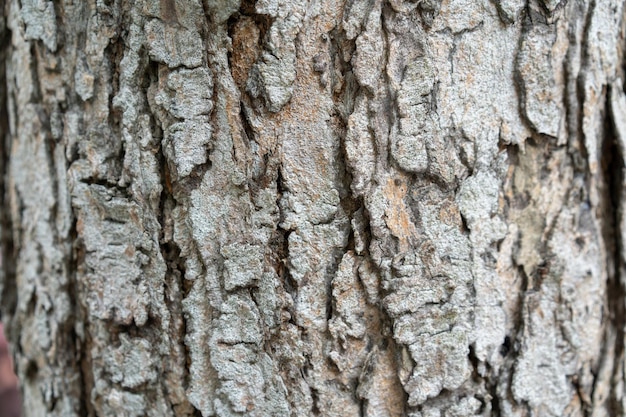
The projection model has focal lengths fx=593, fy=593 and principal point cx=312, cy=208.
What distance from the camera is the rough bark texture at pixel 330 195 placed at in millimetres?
802

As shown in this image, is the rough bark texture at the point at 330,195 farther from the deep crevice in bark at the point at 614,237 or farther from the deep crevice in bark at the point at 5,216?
the deep crevice in bark at the point at 5,216

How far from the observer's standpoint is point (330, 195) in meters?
0.81

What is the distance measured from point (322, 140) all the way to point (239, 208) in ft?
0.49

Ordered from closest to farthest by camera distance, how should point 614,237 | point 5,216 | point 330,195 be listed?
point 330,195 → point 614,237 → point 5,216

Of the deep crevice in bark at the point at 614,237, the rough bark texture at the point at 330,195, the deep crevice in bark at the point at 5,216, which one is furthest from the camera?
the deep crevice in bark at the point at 5,216

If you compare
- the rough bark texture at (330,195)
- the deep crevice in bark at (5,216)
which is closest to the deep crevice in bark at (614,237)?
the rough bark texture at (330,195)

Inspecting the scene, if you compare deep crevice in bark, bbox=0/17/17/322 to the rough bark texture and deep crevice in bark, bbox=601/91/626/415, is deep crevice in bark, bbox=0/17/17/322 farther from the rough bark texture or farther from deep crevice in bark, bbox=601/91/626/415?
deep crevice in bark, bbox=601/91/626/415

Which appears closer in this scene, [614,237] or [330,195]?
[330,195]

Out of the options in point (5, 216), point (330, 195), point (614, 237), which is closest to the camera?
point (330, 195)

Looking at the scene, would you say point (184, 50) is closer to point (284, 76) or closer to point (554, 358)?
point (284, 76)

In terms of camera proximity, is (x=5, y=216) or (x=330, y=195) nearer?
(x=330, y=195)

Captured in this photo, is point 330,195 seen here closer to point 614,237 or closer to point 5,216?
point 614,237

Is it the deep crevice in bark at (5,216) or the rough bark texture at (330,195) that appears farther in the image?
the deep crevice in bark at (5,216)

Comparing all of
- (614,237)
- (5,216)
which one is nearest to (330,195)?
(614,237)
